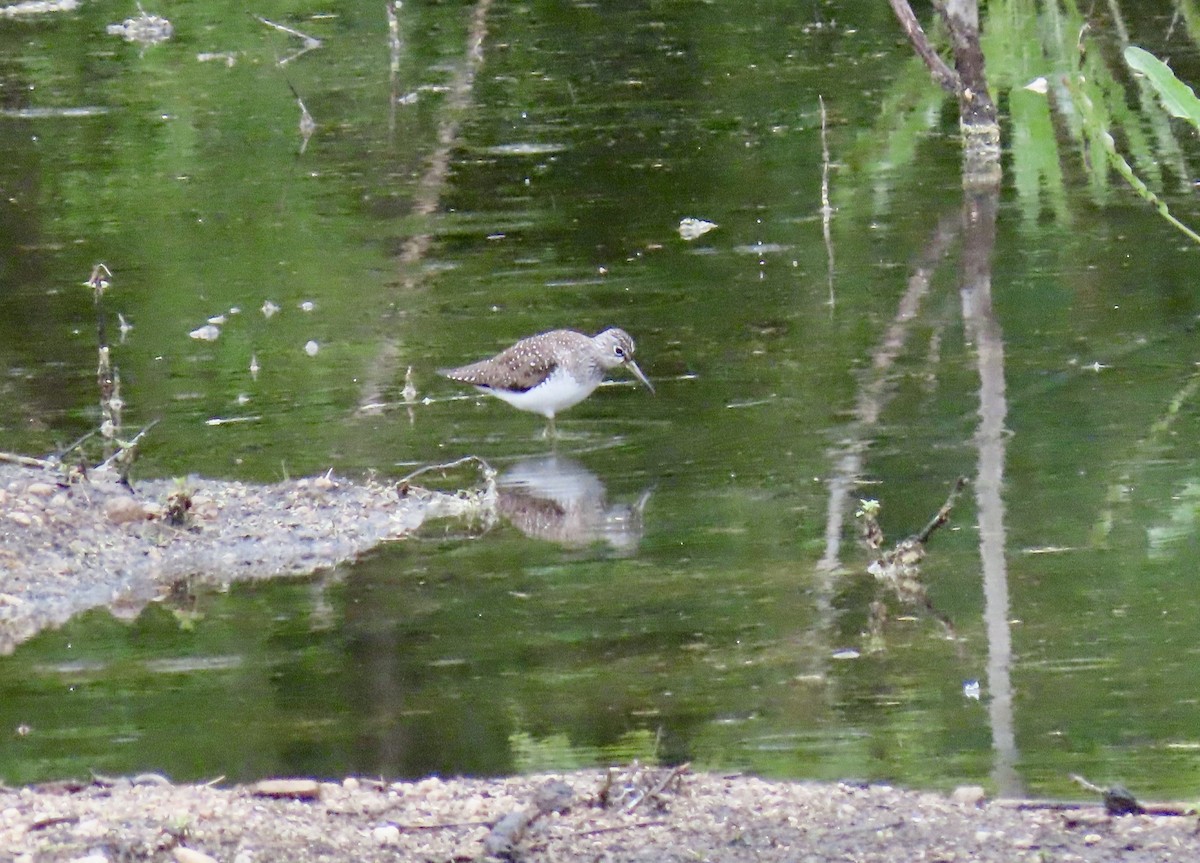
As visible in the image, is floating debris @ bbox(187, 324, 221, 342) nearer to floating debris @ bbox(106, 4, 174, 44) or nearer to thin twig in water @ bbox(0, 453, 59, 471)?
thin twig in water @ bbox(0, 453, 59, 471)

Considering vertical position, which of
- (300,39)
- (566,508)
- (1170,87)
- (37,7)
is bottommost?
(37,7)

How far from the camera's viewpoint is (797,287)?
12.0m

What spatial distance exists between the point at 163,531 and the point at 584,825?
3.36 meters

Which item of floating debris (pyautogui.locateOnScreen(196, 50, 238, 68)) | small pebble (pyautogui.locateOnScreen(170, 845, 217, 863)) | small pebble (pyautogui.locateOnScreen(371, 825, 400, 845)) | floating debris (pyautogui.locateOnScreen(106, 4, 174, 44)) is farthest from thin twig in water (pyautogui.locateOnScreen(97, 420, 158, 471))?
floating debris (pyautogui.locateOnScreen(106, 4, 174, 44))

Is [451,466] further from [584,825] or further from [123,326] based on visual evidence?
[584,825]

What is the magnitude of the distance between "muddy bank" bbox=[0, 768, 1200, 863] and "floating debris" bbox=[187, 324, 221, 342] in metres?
5.99

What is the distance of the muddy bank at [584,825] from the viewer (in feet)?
17.1

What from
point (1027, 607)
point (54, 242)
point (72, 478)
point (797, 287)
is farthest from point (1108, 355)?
point (54, 242)

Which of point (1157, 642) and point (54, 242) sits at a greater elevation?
point (1157, 642)

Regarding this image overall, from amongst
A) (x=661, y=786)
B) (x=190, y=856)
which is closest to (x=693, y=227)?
(x=661, y=786)

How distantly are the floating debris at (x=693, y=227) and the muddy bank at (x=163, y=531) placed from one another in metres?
4.77

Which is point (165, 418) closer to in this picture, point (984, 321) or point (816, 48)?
point (984, 321)

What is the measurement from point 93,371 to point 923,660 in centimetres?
557

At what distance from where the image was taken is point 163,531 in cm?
837
